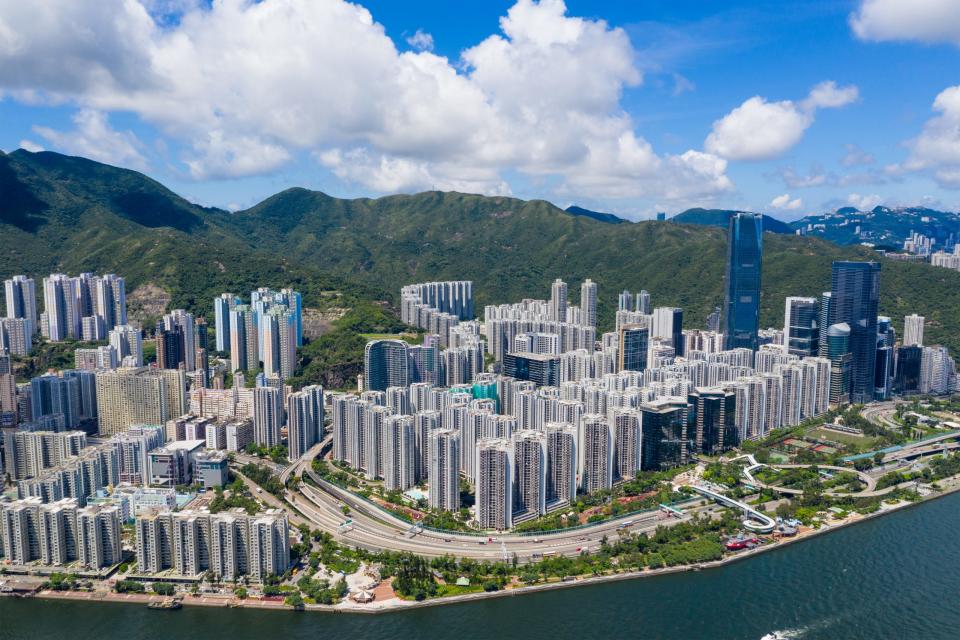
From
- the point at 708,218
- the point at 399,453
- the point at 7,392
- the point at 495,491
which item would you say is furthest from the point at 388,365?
the point at 708,218

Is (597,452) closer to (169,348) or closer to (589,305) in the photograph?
(169,348)

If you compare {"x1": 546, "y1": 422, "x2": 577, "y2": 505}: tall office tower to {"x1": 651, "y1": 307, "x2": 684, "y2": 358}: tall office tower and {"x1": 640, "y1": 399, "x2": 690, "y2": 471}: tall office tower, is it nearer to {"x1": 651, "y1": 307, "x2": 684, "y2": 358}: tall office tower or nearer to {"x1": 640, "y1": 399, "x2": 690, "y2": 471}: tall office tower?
{"x1": 640, "y1": 399, "x2": 690, "y2": 471}: tall office tower

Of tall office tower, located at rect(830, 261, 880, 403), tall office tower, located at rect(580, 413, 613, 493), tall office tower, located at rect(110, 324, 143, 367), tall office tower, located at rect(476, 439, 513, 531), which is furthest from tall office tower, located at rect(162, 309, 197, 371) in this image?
tall office tower, located at rect(830, 261, 880, 403)

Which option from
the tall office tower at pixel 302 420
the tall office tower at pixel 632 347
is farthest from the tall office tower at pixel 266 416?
the tall office tower at pixel 632 347

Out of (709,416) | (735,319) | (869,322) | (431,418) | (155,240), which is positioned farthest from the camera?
(155,240)

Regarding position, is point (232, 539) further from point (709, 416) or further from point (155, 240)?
point (155, 240)

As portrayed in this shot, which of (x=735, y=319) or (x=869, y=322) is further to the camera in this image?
(x=735, y=319)

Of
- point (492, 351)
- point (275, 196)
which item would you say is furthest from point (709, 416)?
point (275, 196)
